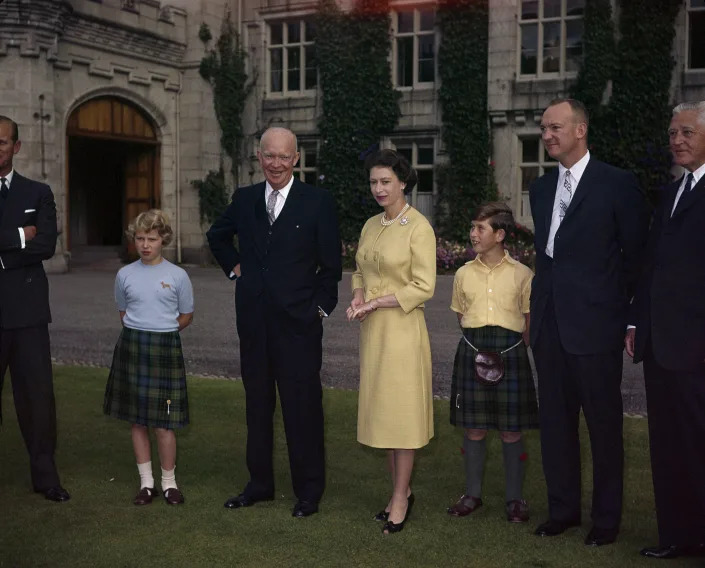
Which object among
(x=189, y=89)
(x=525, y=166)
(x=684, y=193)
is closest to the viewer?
(x=684, y=193)

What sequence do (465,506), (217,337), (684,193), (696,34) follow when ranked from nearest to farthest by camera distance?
(684,193) < (465,506) < (217,337) < (696,34)

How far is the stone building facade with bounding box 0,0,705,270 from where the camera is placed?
717 inches

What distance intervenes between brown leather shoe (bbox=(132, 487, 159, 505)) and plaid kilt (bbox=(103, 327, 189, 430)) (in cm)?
35

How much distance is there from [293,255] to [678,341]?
75.2 inches

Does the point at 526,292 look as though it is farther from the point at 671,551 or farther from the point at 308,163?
the point at 308,163

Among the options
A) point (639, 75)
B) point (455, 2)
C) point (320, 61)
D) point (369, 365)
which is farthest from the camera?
point (320, 61)

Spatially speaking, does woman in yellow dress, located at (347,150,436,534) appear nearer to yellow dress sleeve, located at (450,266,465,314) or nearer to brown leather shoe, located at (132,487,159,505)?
yellow dress sleeve, located at (450,266,465,314)

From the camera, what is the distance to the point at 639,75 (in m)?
18.2

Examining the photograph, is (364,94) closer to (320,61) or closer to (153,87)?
(320,61)

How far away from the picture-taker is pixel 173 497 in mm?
4758

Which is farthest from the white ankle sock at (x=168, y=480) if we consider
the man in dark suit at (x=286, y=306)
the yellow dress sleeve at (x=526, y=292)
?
the yellow dress sleeve at (x=526, y=292)

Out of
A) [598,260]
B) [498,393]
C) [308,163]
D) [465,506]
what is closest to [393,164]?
[598,260]

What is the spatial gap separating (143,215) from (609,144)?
15.2 m

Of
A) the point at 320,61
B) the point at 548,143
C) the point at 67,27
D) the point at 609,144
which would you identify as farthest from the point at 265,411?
the point at 320,61
